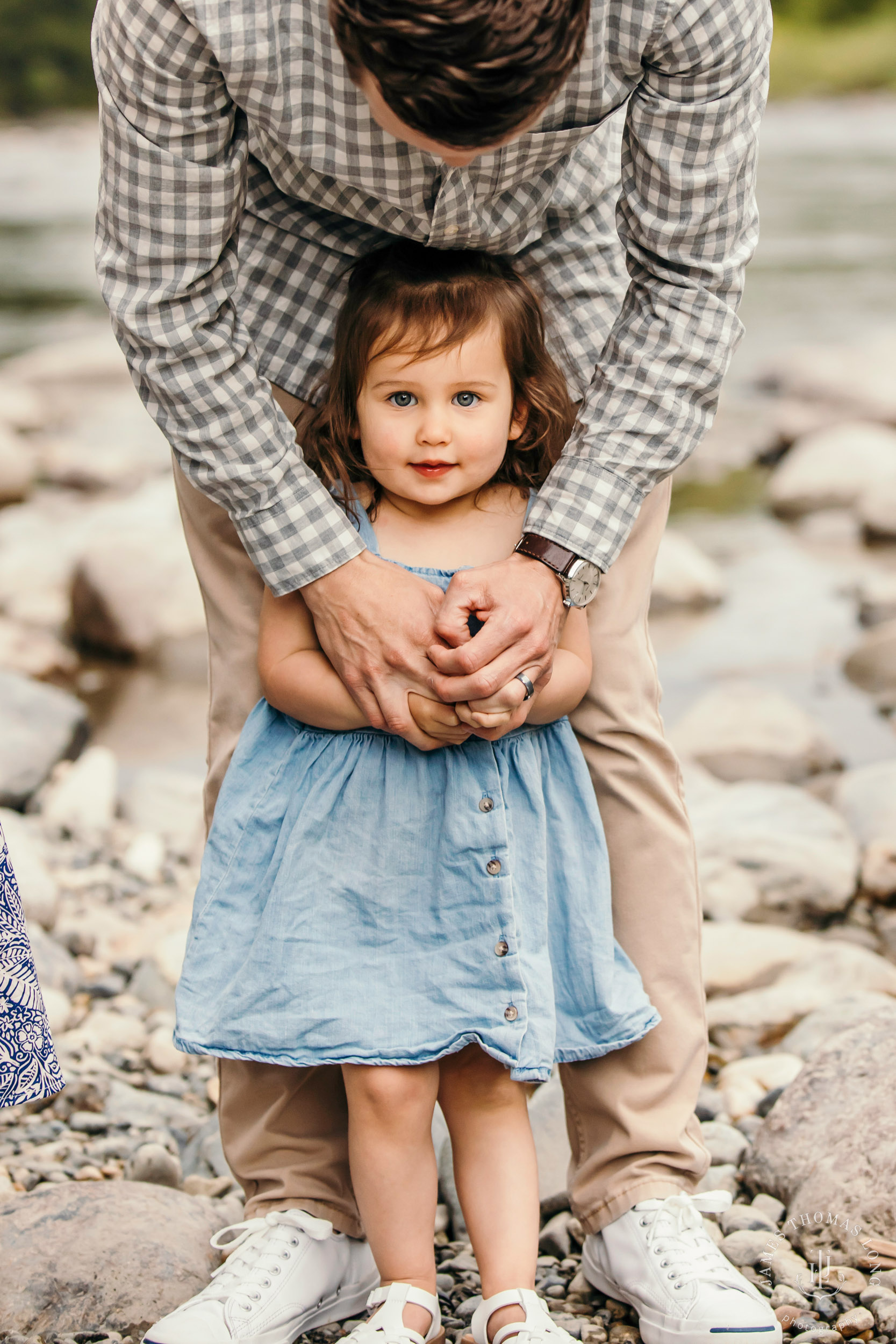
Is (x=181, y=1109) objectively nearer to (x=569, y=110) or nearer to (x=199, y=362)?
(x=199, y=362)

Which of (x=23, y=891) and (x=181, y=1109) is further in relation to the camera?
(x=23, y=891)

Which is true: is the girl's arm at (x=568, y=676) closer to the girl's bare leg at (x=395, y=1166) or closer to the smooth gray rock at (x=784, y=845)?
the girl's bare leg at (x=395, y=1166)

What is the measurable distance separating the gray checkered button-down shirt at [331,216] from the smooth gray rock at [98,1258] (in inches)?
34.8

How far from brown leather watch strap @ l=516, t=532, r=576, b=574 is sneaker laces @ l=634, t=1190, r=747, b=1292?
834mm

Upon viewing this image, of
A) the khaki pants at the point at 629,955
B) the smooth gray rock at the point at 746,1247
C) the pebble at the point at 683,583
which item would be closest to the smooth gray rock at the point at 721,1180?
the smooth gray rock at the point at 746,1247

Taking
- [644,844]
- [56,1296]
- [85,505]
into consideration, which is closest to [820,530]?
[85,505]

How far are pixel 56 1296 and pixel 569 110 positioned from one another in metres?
1.61

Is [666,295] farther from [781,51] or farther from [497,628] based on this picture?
[781,51]

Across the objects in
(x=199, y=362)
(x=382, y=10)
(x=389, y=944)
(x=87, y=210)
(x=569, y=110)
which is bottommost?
(x=87, y=210)

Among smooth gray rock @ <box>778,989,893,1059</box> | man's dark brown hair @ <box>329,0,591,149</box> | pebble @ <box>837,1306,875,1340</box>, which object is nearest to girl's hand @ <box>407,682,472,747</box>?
man's dark brown hair @ <box>329,0,591,149</box>

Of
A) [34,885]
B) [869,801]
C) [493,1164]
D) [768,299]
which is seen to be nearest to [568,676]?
[493,1164]

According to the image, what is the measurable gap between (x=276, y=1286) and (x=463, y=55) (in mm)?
1452

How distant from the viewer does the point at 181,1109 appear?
8.29 ft

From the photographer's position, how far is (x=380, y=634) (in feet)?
5.84
